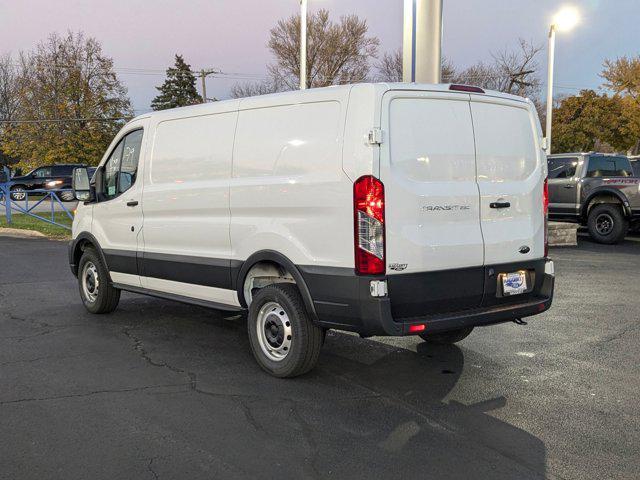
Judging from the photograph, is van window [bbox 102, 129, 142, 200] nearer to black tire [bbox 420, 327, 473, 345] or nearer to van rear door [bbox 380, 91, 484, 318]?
van rear door [bbox 380, 91, 484, 318]

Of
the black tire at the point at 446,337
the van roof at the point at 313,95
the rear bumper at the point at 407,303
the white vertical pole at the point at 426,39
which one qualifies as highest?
the white vertical pole at the point at 426,39

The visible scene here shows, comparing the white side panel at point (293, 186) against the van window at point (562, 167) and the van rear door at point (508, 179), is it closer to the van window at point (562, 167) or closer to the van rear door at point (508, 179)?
the van rear door at point (508, 179)

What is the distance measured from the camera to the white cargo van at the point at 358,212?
427 centimetres

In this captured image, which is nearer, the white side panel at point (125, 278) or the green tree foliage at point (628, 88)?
the white side panel at point (125, 278)

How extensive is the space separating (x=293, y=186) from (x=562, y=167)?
12.2 metres

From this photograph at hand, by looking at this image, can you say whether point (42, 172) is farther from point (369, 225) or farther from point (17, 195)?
point (369, 225)

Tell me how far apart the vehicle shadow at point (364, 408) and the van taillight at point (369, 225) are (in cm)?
100

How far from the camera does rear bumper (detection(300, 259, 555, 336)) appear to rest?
4250mm

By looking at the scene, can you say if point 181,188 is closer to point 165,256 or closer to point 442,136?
point 165,256

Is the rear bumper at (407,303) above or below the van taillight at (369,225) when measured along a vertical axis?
below

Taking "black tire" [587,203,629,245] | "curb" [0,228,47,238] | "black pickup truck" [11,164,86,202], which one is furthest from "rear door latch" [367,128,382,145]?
"black pickup truck" [11,164,86,202]

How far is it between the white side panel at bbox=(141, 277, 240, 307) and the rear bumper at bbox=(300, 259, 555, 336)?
1060 millimetres

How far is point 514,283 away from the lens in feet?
16.0

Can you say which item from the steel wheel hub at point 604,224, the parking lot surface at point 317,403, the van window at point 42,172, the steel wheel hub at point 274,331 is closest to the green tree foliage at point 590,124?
the steel wheel hub at point 604,224
